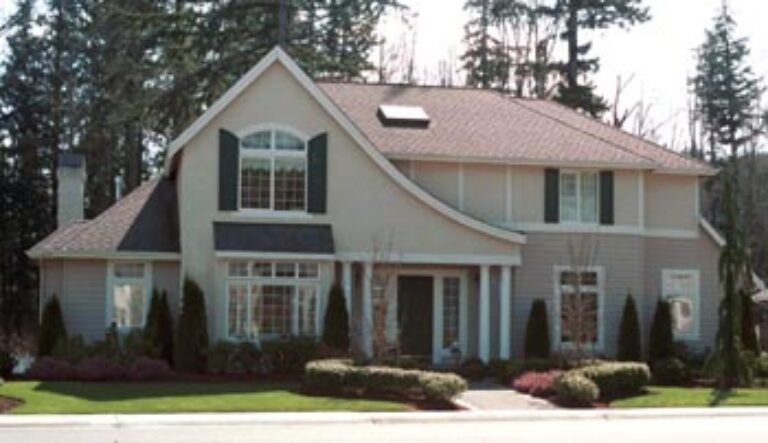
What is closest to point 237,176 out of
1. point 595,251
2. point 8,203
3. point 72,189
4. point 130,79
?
point 72,189

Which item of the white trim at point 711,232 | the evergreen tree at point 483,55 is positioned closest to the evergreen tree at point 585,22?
the evergreen tree at point 483,55

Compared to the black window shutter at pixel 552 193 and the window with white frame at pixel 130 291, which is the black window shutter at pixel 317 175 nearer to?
the window with white frame at pixel 130 291

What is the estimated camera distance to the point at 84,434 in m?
17.9

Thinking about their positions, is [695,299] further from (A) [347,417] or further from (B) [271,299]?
(A) [347,417]

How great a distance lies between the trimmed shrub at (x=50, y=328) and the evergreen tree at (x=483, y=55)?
102ft

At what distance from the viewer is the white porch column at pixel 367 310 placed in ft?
95.3

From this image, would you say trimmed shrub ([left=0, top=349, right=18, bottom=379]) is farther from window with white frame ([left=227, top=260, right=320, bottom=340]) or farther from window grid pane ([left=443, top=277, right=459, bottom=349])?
window grid pane ([left=443, top=277, right=459, bottom=349])

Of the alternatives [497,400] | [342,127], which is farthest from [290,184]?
[497,400]

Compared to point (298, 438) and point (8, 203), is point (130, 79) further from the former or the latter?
point (298, 438)

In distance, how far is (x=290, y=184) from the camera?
29766 mm

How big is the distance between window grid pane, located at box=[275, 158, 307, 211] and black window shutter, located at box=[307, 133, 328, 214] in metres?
0.21

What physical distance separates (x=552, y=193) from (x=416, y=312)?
191 inches

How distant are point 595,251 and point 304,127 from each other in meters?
8.54

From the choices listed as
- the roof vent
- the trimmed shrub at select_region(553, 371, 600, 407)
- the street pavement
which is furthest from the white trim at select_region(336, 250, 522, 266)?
the street pavement
